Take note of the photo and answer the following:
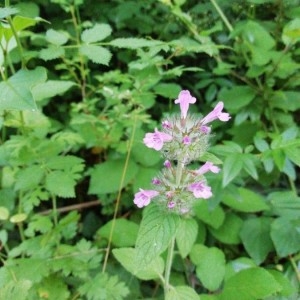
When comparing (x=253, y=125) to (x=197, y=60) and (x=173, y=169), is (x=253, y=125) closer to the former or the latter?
(x=197, y=60)

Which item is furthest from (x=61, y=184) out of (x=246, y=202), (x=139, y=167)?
(x=246, y=202)

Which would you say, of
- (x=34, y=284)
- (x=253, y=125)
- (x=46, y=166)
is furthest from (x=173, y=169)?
(x=253, y=125)

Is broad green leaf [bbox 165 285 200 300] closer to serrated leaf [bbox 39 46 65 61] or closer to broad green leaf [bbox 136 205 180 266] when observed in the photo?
broad green leaf [bbox 136 205 180 266]

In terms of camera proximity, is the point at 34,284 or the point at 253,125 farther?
the point at 253,125

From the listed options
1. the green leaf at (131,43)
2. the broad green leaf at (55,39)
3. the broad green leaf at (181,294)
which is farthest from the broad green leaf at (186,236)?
the broad green leaf at (55,39)

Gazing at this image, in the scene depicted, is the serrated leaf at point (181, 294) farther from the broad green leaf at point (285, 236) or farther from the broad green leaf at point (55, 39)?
the broad green leaf at point (55, 39)

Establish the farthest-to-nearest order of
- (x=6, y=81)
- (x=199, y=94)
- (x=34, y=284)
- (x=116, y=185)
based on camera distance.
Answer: (x=199, y=94) < (x=116, y=185) < (x=34, y=284) < (x=6, y=81)

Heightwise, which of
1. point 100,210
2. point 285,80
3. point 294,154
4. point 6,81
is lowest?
point 100,210

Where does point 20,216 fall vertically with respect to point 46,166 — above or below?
below
